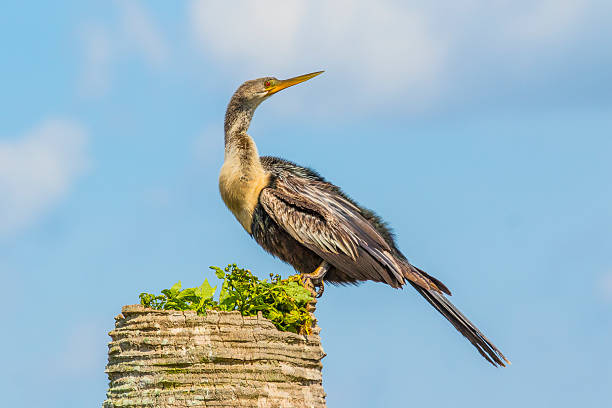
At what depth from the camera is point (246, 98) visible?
14.2m

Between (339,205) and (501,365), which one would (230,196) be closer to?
(339,205)

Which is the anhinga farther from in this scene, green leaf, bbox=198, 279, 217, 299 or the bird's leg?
green leaf, bbox=198, 279, 217, 299

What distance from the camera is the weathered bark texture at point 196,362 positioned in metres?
9.14

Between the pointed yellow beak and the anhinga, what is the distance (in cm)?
82

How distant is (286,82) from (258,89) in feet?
2.15

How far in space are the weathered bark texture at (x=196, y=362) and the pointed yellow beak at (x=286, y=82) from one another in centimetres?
601

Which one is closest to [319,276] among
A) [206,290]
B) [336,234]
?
[336,234]

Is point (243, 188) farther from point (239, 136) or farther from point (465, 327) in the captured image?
point (465, 327)

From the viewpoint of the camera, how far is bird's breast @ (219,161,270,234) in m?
13.3

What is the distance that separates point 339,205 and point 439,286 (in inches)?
78.6

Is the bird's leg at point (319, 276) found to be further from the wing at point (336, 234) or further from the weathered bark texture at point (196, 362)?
the weathered bark texture at point (196, 362)

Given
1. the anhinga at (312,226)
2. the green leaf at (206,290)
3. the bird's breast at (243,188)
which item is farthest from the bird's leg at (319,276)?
the green leaf at (206,290)

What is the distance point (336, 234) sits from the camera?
12820 millimetres

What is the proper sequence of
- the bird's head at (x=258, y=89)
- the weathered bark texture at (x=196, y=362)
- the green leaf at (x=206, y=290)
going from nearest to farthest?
the weathered bark texture at (x=196, y=362) → the green leaf at (x=206, y=290) → the bird's head at (x=258, y=89)
